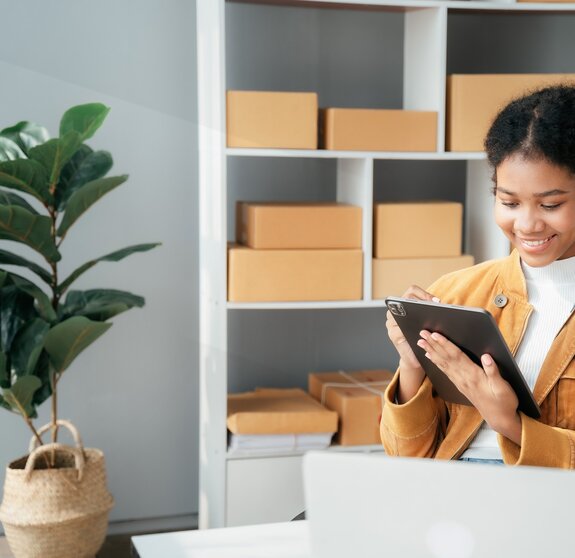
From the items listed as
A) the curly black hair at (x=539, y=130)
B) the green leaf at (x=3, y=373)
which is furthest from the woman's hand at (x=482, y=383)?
the green leaf at (x=3, y=373)

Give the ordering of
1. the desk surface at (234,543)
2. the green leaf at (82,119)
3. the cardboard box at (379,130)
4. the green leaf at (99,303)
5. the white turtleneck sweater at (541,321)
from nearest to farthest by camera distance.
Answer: the desk surface at (234,543) < the white turtleneck sweater at (541,321) < the green leaf at (82,119) < the green leaf at (99,303) < the cardboard box at (379,130)

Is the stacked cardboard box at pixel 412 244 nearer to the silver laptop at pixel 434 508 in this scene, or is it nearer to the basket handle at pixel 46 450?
the basket handle at pixel 46 450

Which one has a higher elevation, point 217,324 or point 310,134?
point 310,134

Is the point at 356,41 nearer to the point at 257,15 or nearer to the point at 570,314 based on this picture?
the point at 257,15

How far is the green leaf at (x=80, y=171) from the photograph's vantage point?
2.59 metres

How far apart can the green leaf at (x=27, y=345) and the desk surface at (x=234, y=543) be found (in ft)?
4.36

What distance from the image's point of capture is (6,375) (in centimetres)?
254

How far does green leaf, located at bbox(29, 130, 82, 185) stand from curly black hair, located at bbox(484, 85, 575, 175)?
123 centimetres

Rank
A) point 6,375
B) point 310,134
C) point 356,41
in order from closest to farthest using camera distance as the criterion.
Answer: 1. point 6,375
2. point 310,134
3. point 356,41

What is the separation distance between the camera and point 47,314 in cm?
257

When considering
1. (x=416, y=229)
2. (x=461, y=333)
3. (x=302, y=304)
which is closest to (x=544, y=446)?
(x=461, y=333)

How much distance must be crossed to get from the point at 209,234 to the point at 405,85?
84 cm

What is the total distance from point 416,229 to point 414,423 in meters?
1.28

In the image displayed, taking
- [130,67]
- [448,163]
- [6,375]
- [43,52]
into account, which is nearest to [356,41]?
[448,163]
